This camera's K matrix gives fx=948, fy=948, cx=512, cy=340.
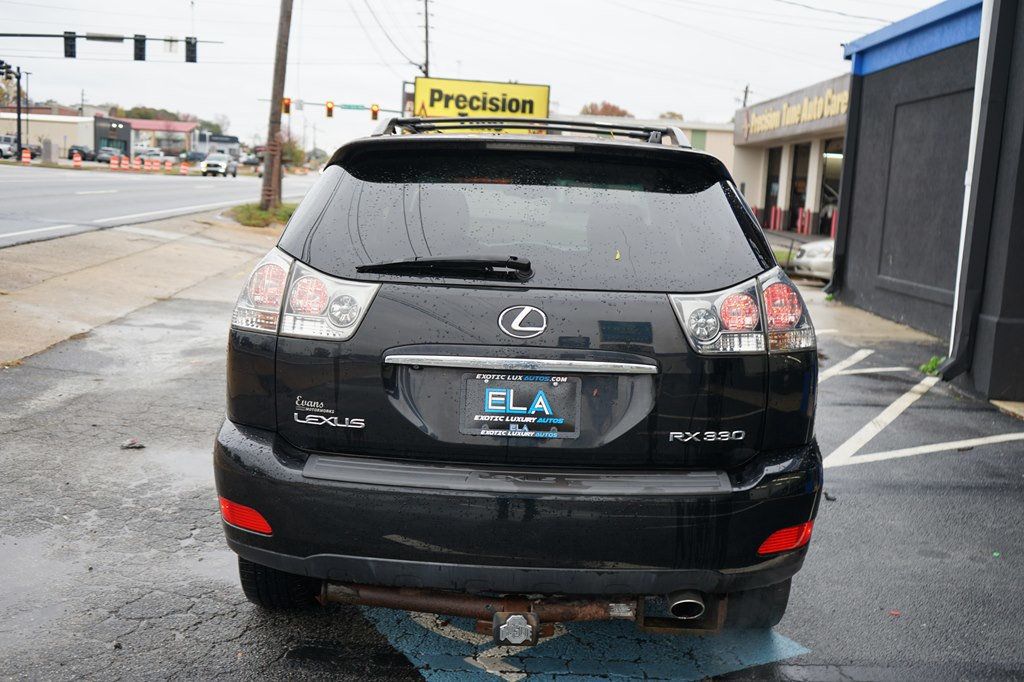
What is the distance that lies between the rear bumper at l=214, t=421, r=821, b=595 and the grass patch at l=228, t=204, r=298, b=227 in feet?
68.7

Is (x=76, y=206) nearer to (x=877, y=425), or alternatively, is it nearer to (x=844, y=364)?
(x=844, y=364)

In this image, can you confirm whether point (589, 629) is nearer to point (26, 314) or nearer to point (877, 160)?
point (26, 314)

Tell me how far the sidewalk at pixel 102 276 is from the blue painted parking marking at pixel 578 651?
529cm

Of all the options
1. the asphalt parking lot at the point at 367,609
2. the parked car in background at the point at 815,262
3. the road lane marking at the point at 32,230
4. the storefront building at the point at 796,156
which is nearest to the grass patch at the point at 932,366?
the asphalt parking lot at the point at 367,609

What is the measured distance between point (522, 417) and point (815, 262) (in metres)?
16.3

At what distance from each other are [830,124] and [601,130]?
1037 inches

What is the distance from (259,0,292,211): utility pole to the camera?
23359 millimetres

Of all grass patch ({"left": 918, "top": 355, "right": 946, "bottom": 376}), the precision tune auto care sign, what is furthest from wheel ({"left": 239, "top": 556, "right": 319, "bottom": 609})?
the precision tune auto care sign

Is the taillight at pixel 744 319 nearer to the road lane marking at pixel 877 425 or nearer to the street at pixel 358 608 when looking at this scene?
the street at pixel 358 608

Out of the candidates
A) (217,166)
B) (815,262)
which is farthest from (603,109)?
(815,262)

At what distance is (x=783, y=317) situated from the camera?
2898mm

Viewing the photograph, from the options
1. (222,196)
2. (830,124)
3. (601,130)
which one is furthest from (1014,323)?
(222,196)

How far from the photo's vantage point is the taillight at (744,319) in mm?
2770

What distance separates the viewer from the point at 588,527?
2.67 metres
